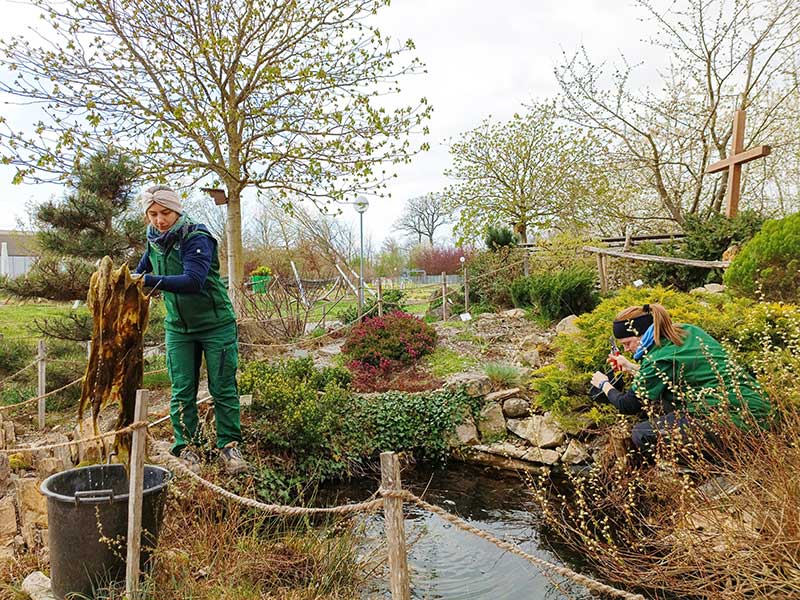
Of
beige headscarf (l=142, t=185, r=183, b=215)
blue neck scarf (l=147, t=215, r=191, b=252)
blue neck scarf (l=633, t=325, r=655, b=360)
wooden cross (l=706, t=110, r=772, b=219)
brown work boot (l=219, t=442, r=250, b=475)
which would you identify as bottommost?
brown work boot (l=219, t=442, r=250, b=475)

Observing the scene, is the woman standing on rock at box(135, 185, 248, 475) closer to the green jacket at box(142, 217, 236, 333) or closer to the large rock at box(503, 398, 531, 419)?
the green jacket at box(142, 217, 236, 333)

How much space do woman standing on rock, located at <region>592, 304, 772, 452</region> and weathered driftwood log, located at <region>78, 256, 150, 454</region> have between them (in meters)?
2.79

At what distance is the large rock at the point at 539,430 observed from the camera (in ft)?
18.1

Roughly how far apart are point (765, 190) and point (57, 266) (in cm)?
1587

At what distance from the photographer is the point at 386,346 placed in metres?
8.13

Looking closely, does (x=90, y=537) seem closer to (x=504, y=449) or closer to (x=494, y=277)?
(x=504, y=449)

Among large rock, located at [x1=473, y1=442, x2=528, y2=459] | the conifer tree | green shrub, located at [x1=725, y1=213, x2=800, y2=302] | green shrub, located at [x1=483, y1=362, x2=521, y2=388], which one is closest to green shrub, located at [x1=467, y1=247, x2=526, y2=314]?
green shrub, located at [x1=483, y1=362, x2=521, y2=388]

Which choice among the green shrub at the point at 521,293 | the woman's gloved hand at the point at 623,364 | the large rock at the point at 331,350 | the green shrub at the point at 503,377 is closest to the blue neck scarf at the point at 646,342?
the woman's gloved hand at the point at 623,364

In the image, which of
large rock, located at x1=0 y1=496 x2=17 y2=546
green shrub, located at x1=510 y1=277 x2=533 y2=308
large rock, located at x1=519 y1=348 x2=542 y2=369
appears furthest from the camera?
green shrub, located at x1=510 y1=277 x2=533 y2=308

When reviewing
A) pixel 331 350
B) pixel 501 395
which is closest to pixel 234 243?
pixel 331 350

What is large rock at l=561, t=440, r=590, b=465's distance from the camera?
5.18 meters

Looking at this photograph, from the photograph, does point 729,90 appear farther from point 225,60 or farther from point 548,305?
point 225,60

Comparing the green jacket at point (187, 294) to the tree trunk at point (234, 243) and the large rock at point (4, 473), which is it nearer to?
the large rock at point (4, 473)

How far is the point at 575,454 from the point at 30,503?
176 inches
